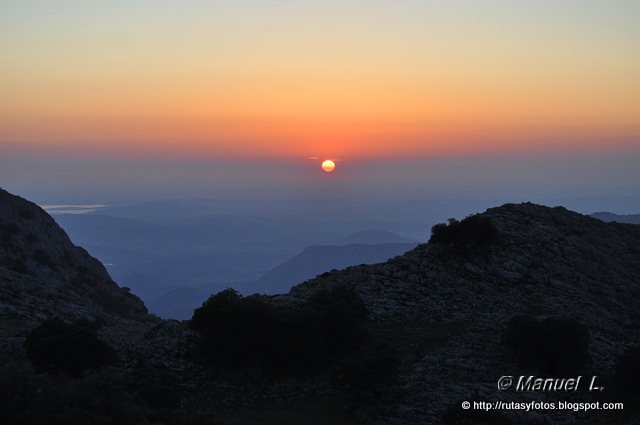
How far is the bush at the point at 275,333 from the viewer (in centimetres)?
2881

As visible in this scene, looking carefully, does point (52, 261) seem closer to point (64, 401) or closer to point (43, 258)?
point (43, 258)

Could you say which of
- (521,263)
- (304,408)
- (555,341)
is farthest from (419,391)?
(521,263)

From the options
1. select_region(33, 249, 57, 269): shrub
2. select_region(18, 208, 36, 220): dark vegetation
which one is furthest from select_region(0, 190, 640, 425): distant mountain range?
select_region(18, 208, 36, 220): dark vegetation

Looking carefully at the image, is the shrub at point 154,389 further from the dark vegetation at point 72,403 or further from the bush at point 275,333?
the bush at point 275,333

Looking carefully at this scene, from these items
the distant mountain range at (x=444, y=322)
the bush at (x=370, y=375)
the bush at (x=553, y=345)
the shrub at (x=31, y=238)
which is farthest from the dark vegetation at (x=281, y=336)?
the shrub at (x=31, y=238)

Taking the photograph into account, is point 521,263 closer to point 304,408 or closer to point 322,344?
point 322,344

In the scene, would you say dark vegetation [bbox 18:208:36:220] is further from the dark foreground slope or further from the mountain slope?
the dark foreground slope

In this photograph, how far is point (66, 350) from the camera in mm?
25734

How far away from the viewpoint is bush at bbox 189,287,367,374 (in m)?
28.8

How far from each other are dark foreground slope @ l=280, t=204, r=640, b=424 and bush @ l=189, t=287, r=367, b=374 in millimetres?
2984

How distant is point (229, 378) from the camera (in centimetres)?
2805

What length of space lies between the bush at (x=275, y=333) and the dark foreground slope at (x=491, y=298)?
9.79 feet
